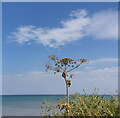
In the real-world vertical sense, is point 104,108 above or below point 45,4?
below

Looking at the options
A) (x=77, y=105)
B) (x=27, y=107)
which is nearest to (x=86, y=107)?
(x=77, y=105)

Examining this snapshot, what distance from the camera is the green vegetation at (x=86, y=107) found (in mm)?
2062

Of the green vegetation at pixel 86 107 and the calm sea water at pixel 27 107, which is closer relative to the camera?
the green vegetation at pixel 86 107

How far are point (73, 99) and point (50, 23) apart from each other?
150 cm

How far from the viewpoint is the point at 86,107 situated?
205 centimetres

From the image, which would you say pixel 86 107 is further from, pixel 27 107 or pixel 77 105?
pixel 27 107

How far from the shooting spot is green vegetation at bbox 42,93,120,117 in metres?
2.06

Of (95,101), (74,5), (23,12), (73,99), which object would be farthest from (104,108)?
(23,12)

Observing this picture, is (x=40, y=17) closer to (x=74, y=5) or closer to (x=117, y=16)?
(x=74, y=5)

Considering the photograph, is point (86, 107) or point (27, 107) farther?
point (27, 107)

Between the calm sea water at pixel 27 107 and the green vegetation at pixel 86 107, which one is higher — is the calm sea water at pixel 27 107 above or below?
below

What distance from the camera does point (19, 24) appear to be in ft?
12.6

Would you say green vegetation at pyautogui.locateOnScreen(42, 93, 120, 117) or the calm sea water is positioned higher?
green vegetation at pyautogui.locateOnScreen(42, 93, 120, 117)

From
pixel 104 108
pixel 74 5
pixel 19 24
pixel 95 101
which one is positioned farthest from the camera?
pixel 19 24
